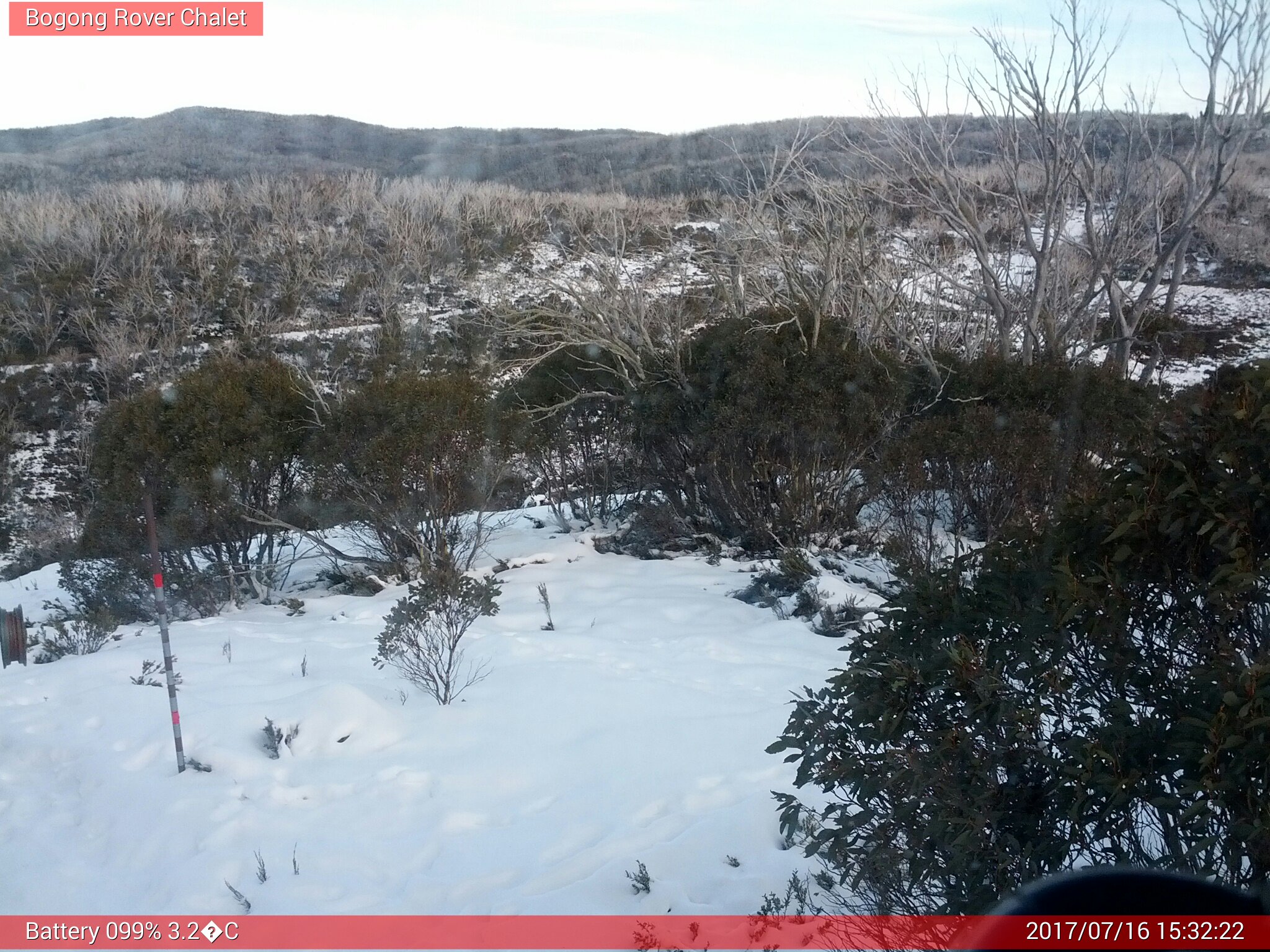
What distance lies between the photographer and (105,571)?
26.0 feet

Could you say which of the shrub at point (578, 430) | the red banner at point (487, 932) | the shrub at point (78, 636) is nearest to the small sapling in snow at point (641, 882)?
the red banner at point (487, 932)

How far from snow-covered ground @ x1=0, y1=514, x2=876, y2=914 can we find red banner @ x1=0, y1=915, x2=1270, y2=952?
0.07m

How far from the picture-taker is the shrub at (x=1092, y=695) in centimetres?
178

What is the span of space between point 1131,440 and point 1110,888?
104 centimetres

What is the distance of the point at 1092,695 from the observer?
2094mm

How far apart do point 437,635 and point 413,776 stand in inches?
49.0

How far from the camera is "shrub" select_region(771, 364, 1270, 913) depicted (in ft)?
5.83

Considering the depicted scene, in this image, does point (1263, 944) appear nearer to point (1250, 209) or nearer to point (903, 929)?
point (903, 929)

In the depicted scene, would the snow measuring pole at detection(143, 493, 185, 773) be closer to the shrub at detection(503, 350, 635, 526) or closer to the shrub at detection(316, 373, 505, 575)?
the shrub at detection(316, 373, 505, 575)

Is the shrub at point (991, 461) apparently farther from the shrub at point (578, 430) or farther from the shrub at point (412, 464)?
the shrub at point (412, 464)

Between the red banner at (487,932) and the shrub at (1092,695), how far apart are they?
0.17 m

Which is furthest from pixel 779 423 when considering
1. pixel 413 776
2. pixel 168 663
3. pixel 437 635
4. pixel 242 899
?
pixel 242 899

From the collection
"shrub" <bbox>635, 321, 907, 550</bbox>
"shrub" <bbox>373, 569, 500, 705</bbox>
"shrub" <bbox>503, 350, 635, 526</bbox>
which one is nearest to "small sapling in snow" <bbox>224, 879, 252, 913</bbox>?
"shrub" <bbox>373, 569, 500, 705</bbox>

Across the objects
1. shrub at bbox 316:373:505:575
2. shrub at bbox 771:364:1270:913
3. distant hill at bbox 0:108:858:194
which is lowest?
shrub at bbox 316:373:505:575
